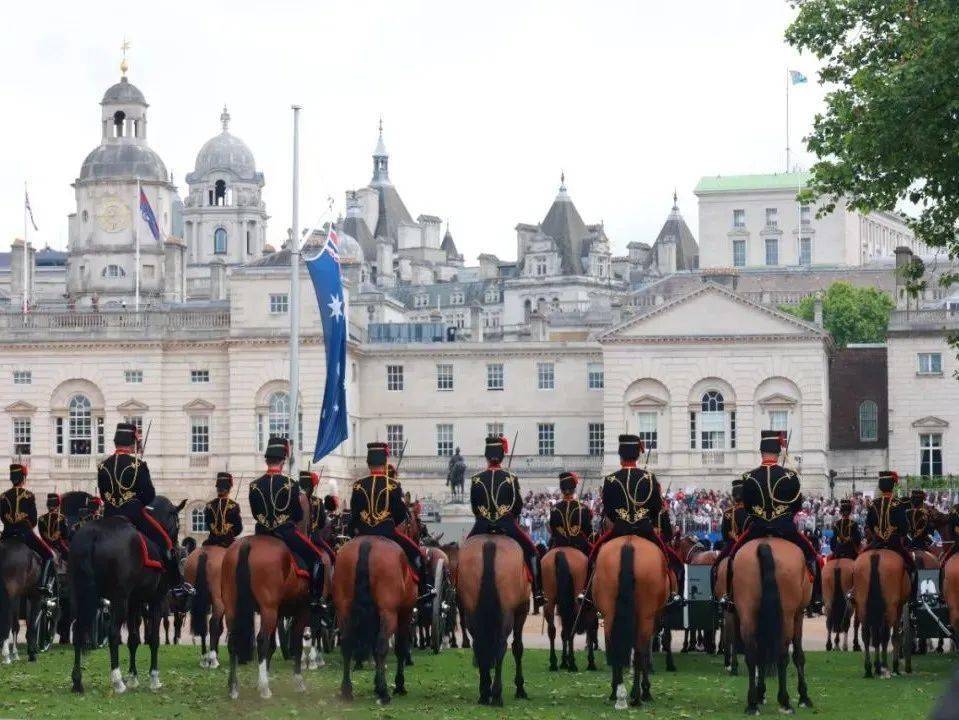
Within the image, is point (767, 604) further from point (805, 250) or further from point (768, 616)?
point (805, 250)

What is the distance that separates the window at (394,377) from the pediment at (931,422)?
22.0 meters

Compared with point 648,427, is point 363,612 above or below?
below

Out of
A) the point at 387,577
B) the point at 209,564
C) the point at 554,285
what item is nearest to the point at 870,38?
the point at 209,564

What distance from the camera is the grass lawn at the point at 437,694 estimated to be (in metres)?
23.9

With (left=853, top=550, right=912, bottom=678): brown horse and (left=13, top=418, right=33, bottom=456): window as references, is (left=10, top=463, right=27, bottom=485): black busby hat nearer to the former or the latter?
(left=853, top=550, right=912, bottom=678): brown horse

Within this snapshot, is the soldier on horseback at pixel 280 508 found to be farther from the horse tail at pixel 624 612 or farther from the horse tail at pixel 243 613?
the horse tail at pixel 624 612

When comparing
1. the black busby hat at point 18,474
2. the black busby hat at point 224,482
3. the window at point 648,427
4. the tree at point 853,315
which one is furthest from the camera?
the tree at point 853,315

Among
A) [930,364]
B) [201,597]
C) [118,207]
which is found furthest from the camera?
[118,207]

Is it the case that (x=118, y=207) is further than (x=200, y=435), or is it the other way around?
(x=118, y=207)

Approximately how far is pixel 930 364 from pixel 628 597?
72627 mm

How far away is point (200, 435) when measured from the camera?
99.9 metres

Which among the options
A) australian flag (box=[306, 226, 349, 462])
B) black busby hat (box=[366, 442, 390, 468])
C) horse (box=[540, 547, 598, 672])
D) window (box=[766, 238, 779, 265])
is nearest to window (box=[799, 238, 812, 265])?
window (box=[766, 238, 779, 265])

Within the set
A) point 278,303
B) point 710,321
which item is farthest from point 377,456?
point 278,303

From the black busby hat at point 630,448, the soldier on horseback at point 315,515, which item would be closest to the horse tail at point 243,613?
the soldier on horseback at point 315,515
